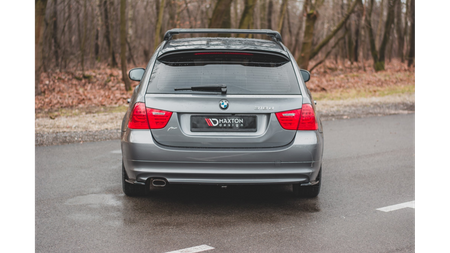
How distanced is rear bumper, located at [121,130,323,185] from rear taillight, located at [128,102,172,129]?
69 mm

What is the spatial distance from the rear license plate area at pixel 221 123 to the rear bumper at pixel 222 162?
20 centimetres

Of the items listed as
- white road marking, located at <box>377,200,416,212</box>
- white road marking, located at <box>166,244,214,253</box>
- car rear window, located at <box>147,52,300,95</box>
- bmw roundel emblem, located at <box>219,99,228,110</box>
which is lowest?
white road marking, located at <box>377,200,416,212</box>

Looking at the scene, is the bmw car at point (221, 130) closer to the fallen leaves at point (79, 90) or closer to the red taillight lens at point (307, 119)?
the red taillight lens at point (307, 119)

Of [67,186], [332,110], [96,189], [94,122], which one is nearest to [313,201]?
[96,189]

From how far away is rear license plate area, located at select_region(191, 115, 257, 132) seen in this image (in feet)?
17.3

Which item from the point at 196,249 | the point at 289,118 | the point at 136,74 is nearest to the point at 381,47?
the point at 136,74

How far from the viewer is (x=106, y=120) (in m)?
13.6

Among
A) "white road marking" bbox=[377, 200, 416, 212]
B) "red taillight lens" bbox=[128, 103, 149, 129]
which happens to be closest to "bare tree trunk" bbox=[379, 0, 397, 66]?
"white road marking" bbox=[377, 200, 416, 212]

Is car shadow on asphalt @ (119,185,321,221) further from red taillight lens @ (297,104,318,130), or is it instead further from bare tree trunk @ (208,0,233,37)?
bare tree trunk @ (208,0,233,37)

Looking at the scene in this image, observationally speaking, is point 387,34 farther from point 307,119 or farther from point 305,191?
point 307,119

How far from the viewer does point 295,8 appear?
4778 cm

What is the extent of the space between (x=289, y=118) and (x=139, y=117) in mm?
1445

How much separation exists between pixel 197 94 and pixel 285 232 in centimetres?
154
